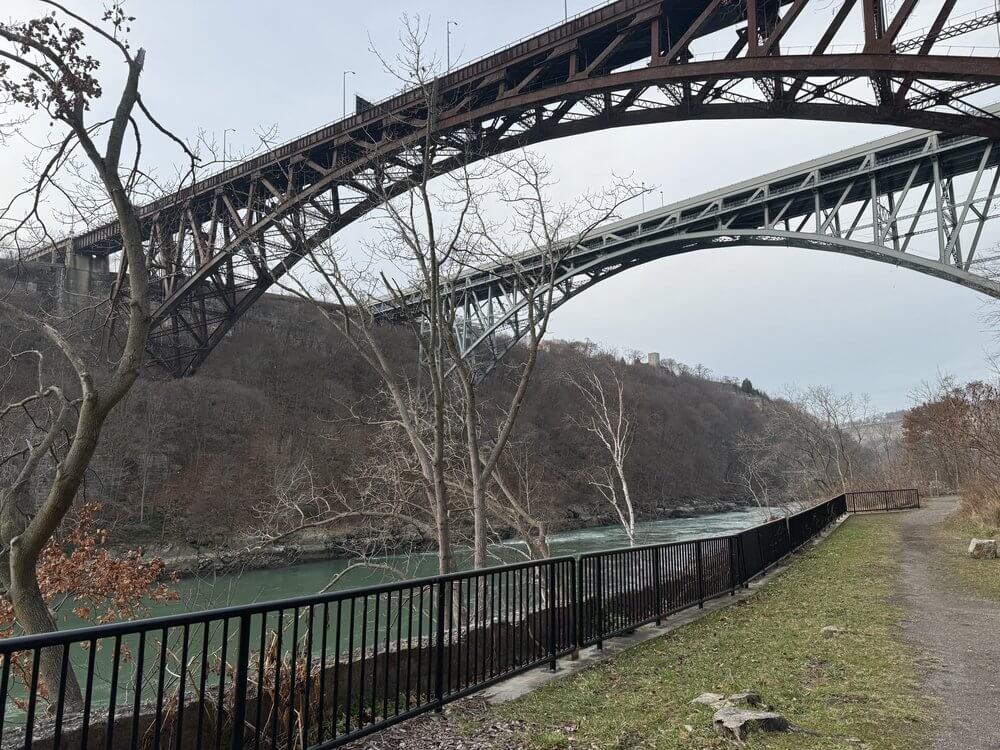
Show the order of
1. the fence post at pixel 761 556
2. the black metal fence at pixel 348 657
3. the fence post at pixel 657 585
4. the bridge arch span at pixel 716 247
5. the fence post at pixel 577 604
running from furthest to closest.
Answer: the bridge arch span at pixel 716 247
the fence post at pixel 761 556
the fence post at pixel 657 585
the fence post at pixel 577 604
the black metal fence at pixel 348 657

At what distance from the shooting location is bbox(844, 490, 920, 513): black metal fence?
83.8 feet

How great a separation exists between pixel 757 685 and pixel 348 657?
2.95 meters

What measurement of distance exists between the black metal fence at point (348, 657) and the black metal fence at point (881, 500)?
20.5 meters

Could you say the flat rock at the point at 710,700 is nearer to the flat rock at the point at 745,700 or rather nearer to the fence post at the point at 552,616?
the flat rock at the point at 745,700

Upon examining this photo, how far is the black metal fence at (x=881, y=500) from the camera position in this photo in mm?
25531

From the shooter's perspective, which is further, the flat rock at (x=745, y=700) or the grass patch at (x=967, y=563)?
the grass patch at (x=967, y=563)

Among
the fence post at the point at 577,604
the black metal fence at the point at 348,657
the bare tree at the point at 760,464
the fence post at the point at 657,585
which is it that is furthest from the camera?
the bare tree at the point at 760,464

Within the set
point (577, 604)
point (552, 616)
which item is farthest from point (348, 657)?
point (577, 604)

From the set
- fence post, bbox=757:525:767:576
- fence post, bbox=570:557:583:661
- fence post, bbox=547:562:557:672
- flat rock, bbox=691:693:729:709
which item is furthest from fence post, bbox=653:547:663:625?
fence post, bbox=757:525:767:576

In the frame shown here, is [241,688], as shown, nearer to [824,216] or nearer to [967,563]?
[967,563]

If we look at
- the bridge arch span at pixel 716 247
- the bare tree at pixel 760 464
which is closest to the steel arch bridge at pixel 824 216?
the bridge arch span at pixel 716 247

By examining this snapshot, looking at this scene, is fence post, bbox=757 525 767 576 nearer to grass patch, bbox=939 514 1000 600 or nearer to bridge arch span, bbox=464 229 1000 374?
grass patch, bbox=939 514 1000 600

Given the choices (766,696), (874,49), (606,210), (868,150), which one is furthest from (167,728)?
(868,150)

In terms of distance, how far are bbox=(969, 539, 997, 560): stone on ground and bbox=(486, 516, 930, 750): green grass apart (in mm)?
4792
